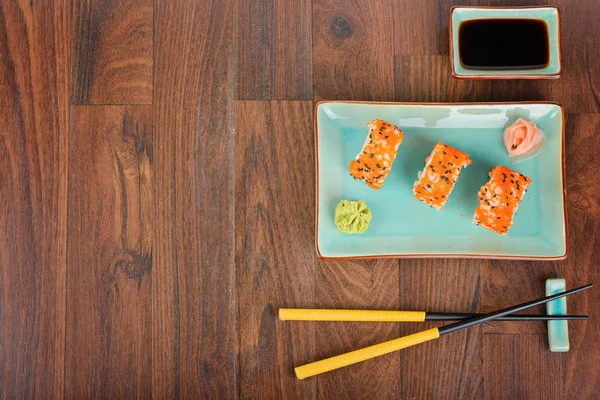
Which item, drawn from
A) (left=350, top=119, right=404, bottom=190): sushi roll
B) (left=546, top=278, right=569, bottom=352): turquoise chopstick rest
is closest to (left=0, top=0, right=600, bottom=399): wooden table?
Result: (left=546, top=278, right=569, bottom=352): turquoise chopstick rest

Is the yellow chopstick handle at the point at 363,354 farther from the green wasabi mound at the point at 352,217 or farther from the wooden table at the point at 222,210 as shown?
the green wasabi mound at the point at 352,217

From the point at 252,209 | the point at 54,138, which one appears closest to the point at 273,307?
the point at 252,209

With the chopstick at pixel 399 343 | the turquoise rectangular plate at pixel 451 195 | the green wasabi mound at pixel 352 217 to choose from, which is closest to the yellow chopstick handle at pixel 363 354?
the chopstick at pixel 399 343

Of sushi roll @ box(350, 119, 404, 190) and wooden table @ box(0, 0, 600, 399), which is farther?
wooden table @ box(0, 0, 600, 399)

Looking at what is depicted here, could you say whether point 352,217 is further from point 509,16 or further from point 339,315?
point 509,16

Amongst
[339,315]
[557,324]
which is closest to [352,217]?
[339,315]

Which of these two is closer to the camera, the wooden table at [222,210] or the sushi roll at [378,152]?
the sushi roll at [378,152]

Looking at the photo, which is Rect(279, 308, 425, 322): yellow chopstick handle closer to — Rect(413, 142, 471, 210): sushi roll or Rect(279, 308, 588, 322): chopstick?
Rect(279, 308, 588, 322): chopstick
